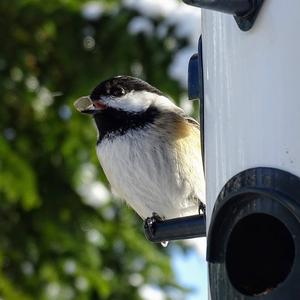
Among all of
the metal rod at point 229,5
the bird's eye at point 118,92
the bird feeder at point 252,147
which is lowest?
the bird's eye at point 118,92

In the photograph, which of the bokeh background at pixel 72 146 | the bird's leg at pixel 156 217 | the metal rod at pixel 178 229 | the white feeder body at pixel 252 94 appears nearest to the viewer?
the white feeder body at pixel 252 94

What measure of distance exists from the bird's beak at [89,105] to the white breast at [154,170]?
0.13m

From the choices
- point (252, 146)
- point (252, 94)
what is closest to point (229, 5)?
point (252, 94)

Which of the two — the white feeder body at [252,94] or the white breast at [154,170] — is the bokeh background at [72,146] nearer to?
the white breast at [154,170]

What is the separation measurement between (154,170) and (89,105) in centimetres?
33

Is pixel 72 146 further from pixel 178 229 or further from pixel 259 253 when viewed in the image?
pixel 259 253

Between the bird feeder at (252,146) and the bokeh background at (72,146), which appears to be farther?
the bokeh background at (72,146)

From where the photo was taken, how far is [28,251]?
5.98 meters

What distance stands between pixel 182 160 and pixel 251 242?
4.18 feet

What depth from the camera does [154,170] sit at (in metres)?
3.79

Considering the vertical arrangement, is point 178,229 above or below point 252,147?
below

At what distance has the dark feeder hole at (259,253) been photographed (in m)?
2.45

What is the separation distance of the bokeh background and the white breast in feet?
5.48

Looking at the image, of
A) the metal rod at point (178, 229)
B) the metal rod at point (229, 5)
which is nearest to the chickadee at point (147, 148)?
the metal rod at point (178, 229)
